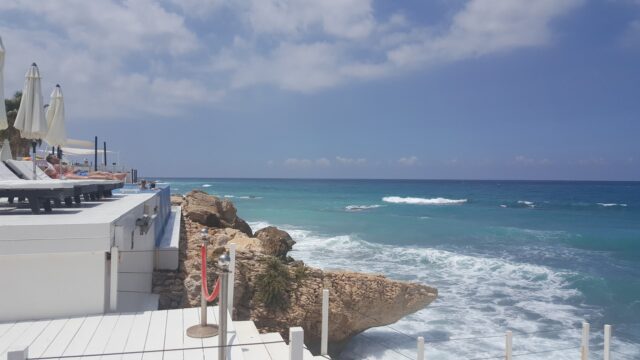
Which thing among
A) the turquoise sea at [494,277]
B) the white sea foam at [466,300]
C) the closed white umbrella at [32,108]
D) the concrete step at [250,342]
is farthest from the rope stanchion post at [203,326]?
the closed white umbrella at [32,108]

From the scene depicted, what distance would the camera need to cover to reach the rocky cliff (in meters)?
8.84

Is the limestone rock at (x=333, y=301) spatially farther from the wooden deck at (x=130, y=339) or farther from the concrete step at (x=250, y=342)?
the wooden deck at (x=130, y=339)

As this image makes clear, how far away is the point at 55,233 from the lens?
596 cm

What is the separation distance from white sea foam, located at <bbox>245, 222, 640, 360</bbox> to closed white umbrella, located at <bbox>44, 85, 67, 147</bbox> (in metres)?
10.3

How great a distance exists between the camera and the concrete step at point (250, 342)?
5.48 meters

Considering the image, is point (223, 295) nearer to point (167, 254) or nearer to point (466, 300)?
point (167, 254)

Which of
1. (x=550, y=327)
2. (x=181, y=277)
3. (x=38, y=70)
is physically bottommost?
(x=550, y=327)

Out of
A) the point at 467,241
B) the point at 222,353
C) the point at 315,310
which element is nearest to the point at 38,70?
the point at 315,310

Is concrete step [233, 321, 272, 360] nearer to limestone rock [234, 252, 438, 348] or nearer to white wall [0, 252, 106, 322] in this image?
white wall [0, 252, 106, 322]

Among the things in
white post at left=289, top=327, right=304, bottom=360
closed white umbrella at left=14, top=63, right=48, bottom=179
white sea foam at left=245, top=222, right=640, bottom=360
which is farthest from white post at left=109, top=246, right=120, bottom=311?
closed white umbrella at left=14, top=63, right=48, bottom=179

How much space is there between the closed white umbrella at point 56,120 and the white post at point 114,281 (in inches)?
347

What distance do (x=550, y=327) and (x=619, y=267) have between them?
10851 millimetres

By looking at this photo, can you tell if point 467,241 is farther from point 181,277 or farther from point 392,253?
point 181,277

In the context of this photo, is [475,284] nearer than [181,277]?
No
